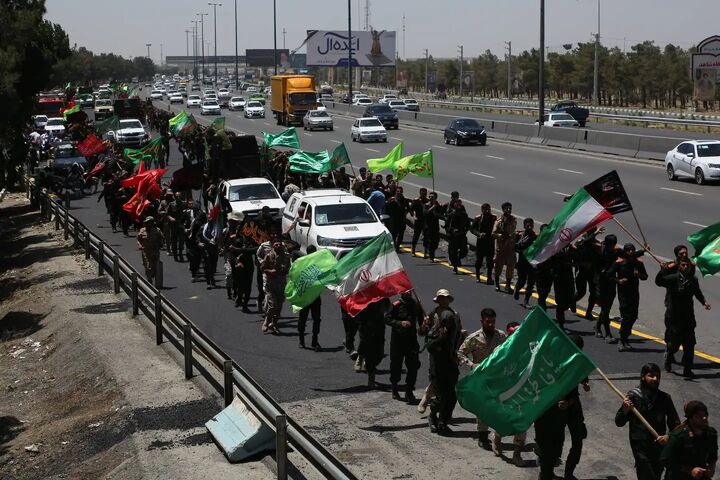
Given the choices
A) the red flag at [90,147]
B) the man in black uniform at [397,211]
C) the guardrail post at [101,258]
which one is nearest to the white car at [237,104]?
the red flag at [90,147]

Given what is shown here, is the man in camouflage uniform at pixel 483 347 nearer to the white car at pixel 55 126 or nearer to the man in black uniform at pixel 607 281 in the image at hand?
the man in black uniform at pixel 607 281

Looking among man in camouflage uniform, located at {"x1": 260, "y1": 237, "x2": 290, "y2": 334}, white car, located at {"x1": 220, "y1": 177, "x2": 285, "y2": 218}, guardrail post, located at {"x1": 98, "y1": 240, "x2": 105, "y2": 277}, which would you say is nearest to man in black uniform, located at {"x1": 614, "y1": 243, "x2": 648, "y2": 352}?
man in camouflage uniform, located at {"x1": 260, "y1": 237, "x2": 290, "y2": 334}

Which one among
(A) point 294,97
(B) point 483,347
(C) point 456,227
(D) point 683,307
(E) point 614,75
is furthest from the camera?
(E) point 614,75

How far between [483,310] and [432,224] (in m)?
11.9

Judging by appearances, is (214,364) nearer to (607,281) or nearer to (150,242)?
(607,281)

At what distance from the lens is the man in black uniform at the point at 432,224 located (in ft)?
73.3

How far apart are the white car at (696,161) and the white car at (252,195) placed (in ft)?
47.9

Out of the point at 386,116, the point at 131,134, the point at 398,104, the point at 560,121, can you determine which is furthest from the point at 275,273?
the point at 398,104

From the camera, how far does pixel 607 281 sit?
601 inches

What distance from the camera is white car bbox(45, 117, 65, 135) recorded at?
210 feet

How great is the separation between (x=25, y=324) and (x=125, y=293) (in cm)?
266

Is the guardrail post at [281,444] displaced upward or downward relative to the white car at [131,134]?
downward

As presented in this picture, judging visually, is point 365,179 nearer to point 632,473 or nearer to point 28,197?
point 632,473

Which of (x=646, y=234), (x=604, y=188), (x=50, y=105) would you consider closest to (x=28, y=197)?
(x=646, y=234)
